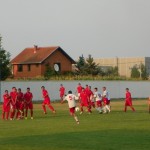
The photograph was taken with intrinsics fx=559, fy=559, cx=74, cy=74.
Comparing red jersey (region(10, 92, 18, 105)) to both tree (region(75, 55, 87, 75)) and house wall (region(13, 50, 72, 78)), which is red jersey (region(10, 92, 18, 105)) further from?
tree (region(75, 55, 87, 75))

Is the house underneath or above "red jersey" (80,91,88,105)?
above

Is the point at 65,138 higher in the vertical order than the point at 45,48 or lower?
lower

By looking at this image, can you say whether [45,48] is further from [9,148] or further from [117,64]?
[9,148]

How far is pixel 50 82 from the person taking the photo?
72125 millimetres

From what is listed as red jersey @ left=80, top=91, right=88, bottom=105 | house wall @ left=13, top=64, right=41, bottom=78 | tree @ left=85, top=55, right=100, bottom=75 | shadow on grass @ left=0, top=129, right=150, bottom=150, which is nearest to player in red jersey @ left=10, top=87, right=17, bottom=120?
red jersey @ left=80, top=91, right=88, bottom=105

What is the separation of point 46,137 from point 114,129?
14.0ft

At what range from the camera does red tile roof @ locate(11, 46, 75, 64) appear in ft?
321

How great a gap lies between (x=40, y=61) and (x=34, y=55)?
17.1 ft

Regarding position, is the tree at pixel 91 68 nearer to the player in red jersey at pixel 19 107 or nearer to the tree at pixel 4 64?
the tree at pixel 4 64

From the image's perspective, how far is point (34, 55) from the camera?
101375mm

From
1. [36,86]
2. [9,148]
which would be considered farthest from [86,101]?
[36,86]

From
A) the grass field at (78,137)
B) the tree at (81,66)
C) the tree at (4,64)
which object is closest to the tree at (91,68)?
the tree at (81,66)

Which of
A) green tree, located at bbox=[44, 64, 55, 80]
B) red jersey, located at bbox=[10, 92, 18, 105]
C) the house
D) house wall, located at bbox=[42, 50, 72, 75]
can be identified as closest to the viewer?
red jersey, located at bbox=[10, 92, 18, 105]

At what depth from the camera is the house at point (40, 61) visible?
97125 mm
